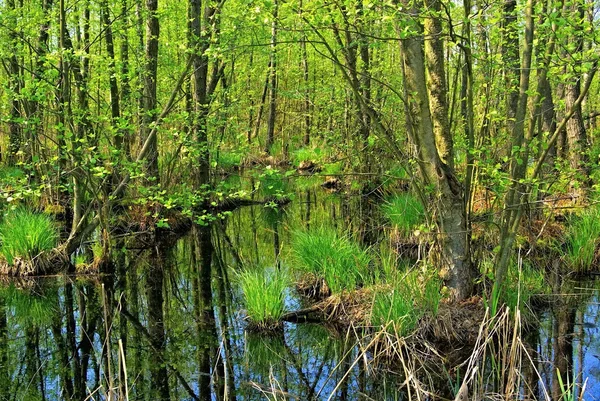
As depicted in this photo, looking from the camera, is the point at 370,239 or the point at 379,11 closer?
A: the point at 379,11

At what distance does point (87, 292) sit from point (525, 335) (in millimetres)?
5700

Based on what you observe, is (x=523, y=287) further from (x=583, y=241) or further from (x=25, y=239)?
(x=25, y=239)

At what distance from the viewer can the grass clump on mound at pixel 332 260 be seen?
7.06 metres

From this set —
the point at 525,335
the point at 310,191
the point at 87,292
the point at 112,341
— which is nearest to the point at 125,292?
the point at 87,292

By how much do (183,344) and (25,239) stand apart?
3.69 metres

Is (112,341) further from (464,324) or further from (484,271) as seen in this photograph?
(484,271)

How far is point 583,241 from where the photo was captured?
813 centimetres

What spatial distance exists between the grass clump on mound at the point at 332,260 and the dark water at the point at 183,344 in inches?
21.1

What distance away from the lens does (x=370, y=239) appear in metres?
10.1

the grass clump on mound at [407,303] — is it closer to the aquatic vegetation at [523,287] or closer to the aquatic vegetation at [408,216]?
the aquatic vegetation at [523,287]

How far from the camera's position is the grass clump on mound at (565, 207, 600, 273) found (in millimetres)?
8102

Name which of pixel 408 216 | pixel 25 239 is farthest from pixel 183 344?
pixel 408 216

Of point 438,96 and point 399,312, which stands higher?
point 438,96

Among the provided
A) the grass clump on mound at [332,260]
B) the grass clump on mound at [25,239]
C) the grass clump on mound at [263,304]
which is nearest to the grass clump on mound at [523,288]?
the grass clump on mound at [332,260]
